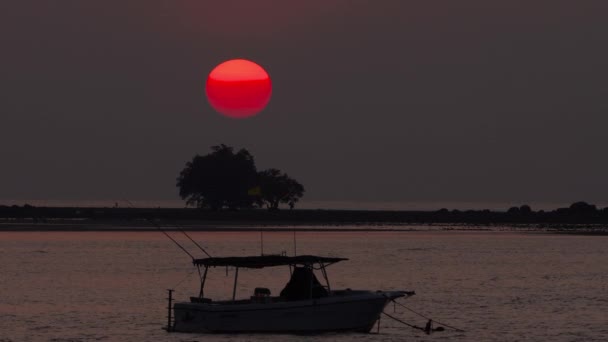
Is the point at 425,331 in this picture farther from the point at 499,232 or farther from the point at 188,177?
the point at 188,177

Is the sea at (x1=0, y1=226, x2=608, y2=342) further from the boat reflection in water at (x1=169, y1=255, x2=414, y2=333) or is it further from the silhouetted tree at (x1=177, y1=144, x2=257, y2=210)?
the silhouetted tree at (x1=177, y1=144, x2=257, y2=210)

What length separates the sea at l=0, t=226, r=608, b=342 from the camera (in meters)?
51.6

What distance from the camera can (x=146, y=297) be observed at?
212ft

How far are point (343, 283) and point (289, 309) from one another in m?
27.9

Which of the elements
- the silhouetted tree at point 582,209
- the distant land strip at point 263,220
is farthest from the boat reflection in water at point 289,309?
the silhouetted tree at point 582,209

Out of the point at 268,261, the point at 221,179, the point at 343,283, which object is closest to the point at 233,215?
the point at 221,179

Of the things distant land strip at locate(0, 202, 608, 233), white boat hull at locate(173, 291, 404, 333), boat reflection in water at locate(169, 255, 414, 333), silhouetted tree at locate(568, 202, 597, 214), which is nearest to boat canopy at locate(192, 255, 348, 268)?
boat reflection in water at locate(169, 255, 414, 333)

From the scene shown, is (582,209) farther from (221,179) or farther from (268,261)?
(268,261)

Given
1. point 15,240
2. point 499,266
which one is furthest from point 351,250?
point 15,240

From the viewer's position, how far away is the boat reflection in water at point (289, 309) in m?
47.3

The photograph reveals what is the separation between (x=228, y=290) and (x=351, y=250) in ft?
136

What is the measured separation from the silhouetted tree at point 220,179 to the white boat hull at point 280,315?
137 meters

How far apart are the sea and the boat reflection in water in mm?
445

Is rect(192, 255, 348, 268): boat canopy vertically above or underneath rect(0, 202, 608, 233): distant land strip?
underneath
